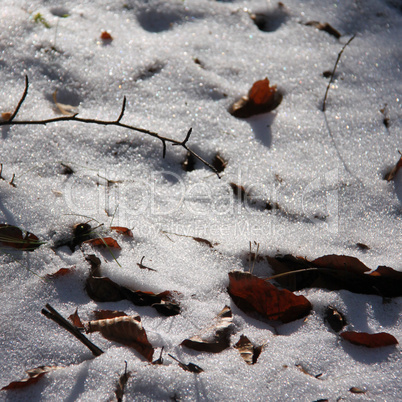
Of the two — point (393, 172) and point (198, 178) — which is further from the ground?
point (393, 172)

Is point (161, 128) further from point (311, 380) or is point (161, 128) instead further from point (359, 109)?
point (311, 380)

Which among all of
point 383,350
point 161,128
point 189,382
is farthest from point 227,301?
point 161,128

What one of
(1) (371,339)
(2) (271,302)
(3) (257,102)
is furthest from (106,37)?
(1) (371,339)

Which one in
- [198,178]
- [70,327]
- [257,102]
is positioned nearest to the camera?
[70,327]

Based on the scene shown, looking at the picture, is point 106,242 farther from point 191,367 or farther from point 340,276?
point 340,276

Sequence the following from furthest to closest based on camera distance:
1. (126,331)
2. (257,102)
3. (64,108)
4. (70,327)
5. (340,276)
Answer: (257,102) < (64,108) < (340,276) < (126,331) < (70,327)

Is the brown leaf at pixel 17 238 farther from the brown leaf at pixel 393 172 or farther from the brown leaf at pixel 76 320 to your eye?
the brown leaf at pixel 393 172
